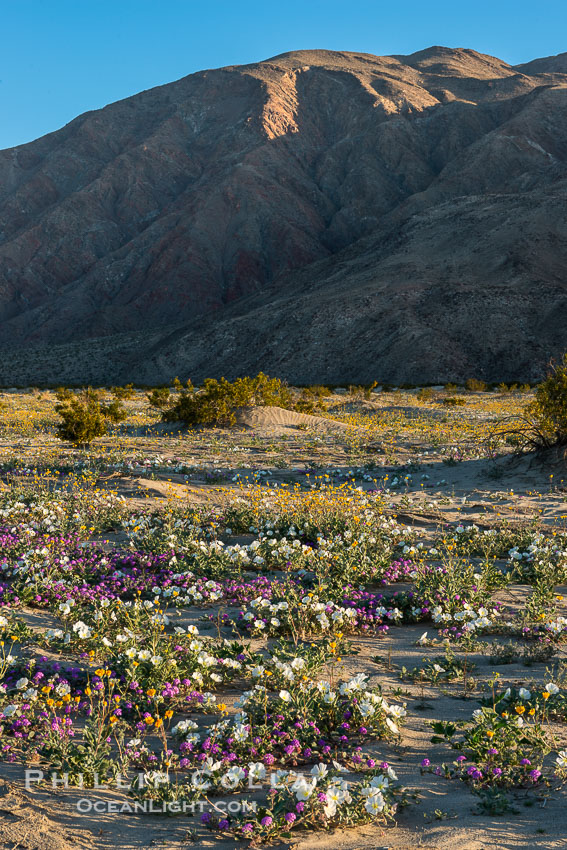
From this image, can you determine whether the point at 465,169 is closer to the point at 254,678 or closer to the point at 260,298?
the point at 260,298

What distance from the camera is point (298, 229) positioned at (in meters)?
83.8

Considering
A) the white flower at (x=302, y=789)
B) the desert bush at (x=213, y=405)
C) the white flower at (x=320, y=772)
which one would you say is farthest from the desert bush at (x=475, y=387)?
the white flower at (x=302, y=789)

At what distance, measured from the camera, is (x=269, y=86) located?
10138cm

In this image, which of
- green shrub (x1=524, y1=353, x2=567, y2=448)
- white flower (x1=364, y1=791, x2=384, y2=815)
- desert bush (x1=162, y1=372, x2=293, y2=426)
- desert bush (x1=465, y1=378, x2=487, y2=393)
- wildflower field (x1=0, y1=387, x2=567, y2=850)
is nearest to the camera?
white flower (x1=364, y1=791, x2=384, y2=815)

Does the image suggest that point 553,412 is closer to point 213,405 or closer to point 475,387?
point 213,405

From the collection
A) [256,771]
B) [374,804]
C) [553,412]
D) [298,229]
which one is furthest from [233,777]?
[298,229]

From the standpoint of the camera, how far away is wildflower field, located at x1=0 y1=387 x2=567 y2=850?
2650 mm

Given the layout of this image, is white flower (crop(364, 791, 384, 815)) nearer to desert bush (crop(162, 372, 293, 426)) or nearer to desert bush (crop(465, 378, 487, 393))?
desert bush (crop(162, 372, 293, 426))

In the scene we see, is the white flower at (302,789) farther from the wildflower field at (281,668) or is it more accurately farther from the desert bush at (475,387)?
the desert bush at (475,387)

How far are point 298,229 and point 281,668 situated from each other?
85008 millimetres

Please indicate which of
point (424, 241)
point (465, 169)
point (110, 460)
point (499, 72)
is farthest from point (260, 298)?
point (499, 72)

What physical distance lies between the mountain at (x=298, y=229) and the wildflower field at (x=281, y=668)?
129 ft

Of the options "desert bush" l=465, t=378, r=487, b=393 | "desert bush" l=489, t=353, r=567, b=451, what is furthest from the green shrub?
"desert bush" l=465, t=378, r=487, b=393

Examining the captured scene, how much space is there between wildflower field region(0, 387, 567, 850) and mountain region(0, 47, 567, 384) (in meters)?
39.2
